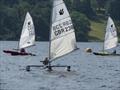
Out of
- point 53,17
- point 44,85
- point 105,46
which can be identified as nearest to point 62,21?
point 53,17

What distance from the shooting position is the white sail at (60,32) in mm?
90312

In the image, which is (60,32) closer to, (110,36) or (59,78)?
(59,78)

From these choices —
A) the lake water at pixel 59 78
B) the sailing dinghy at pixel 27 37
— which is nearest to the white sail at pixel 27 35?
the sailing dinghy at pixel 27 37

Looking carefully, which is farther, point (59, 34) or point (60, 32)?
point (60, 32)

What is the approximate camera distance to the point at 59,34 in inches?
3612

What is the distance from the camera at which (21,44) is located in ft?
456

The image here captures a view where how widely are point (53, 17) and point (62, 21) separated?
1681 millimetres

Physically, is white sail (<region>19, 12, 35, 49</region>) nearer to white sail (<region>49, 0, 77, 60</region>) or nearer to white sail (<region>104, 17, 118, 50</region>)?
white sail (<region>104, 17, 118, 50</region>)

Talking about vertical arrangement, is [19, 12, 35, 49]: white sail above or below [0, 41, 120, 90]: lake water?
above

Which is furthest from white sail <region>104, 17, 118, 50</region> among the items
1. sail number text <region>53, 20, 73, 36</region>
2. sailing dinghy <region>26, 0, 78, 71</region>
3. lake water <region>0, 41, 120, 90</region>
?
sail number text <region>53, 20, 73, 36</region>

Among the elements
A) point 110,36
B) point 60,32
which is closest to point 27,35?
point 110,36

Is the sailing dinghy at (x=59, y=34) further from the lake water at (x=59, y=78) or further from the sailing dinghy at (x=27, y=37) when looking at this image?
the sailing dinghy at (x=27, y=37)

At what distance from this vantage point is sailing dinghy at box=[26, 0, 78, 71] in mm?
90250

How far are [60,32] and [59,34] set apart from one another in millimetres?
338
